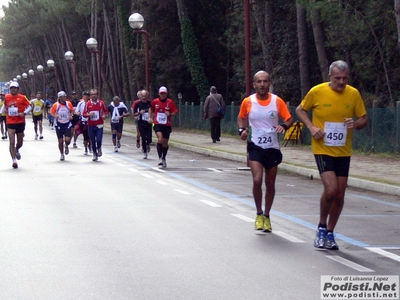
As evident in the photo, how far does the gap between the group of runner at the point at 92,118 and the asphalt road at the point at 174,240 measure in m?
3.00

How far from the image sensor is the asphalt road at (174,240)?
720 cm

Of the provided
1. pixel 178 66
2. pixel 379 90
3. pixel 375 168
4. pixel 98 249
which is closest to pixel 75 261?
Answer: pixel 98 249

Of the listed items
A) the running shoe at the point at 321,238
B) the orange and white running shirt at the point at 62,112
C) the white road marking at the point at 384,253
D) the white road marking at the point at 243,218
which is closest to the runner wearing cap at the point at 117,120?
the orange and white running shirt at the point at 62,112

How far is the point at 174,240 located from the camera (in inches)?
377

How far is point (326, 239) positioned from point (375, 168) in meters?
9.92

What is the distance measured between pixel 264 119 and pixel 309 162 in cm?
1030

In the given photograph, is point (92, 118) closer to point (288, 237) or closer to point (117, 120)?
point (117, 120)

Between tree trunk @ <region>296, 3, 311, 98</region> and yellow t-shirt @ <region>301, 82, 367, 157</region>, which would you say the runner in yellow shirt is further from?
tree trunk @ <region>296, 3, 311, 98</region>

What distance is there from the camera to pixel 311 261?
8.30m

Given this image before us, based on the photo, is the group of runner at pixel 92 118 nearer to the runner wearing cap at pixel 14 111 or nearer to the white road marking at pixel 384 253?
the runner wearing cap at pixel 14 111

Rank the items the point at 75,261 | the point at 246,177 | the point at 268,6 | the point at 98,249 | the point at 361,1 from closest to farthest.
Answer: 1. the point at 75,261
2. the point at 98,249
3. the point at 246,177
4. the point at 361,1
5. the point at 268,6

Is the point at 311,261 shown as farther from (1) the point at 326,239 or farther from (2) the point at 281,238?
(2) the point at 281,238

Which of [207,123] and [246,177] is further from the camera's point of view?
[207,123]

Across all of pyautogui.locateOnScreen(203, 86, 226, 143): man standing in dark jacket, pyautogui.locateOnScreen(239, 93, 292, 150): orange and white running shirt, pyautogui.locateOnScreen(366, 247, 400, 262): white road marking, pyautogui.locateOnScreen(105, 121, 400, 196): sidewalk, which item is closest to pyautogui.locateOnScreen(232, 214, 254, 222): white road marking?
pyautogui.locateOnScreen(239, 93, 292, 150): orange and white running shirt
